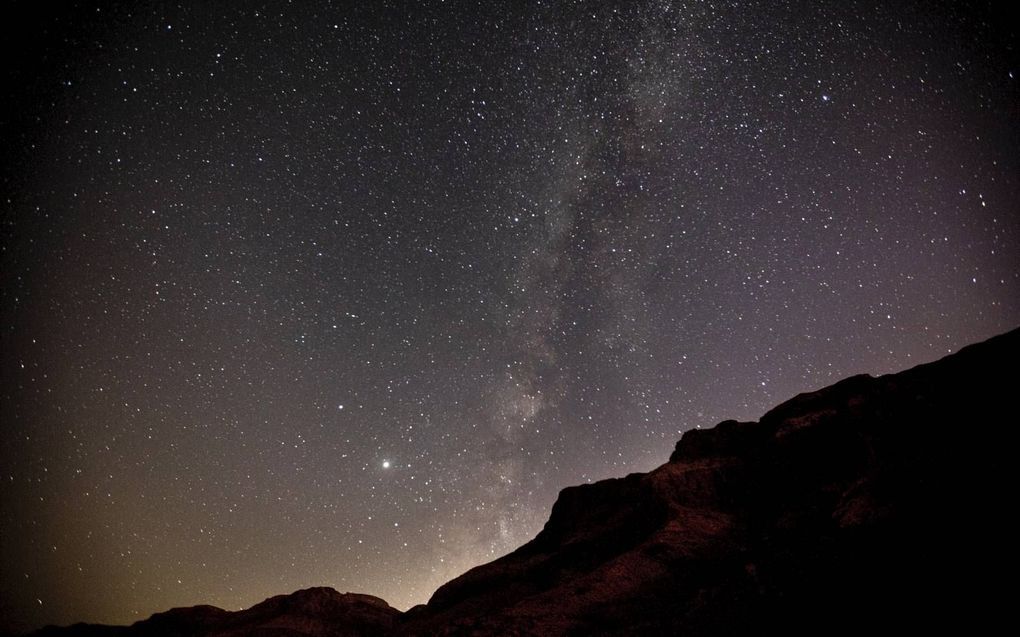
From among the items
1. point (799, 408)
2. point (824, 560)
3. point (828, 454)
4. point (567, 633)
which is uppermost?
point (799, 408)

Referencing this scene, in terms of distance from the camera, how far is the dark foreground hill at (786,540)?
301 inches

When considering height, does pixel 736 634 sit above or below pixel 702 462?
below

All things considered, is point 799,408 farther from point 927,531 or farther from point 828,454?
point 927,531

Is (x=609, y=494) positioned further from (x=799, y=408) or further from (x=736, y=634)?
(x=736, y=634)

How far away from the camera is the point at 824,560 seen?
9281mm

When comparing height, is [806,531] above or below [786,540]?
above

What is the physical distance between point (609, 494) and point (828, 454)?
9307 millimetres

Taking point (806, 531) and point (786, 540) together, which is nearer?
point (806, 531)

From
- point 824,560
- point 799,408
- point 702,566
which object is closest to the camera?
point 824,560

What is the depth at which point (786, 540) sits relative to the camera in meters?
11.2

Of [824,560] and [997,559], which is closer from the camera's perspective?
[997,559]

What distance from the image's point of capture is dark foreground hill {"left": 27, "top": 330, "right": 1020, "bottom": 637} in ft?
25.1

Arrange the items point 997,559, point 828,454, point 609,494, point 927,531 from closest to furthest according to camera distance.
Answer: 1. point 997,559
2. point 927,531
3. point 828,454
4. point 609,494

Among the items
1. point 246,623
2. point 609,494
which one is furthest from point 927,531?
point 246,623
